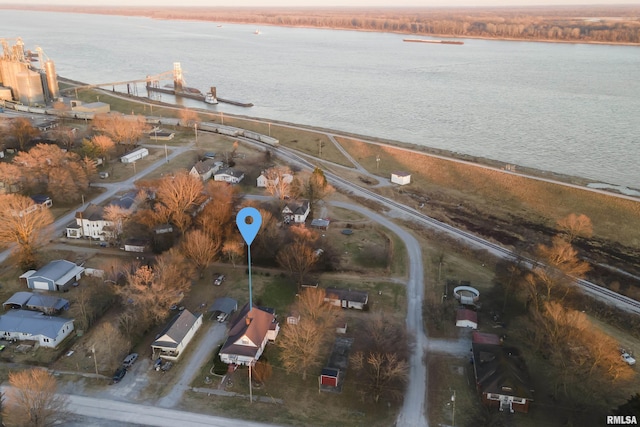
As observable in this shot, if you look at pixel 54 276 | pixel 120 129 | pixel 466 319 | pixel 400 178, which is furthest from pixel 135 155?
pixel 466 319

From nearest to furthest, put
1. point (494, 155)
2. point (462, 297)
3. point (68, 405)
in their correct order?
point (68, 405) → point (462, 297) → point (494, 155)

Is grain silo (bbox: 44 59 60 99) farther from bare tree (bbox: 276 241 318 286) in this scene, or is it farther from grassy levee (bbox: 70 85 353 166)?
bare tree (bbox: 276 241 318 286)

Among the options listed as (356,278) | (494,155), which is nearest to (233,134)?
(494,155)

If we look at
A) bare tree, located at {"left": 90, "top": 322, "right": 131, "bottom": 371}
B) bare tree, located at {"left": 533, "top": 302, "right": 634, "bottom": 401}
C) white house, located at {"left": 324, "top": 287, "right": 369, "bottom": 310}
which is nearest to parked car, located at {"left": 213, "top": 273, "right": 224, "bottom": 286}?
bare tree, located at {"left": 90, "top": 322, "right": 131, "bottom": 371}

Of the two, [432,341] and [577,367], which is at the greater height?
[577,367]

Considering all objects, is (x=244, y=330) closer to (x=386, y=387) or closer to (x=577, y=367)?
(x=386, y=387)

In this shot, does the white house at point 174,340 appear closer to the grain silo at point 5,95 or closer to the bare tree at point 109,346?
the bare tree at point 109,346

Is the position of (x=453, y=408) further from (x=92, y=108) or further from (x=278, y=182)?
(x=92, y=108)
